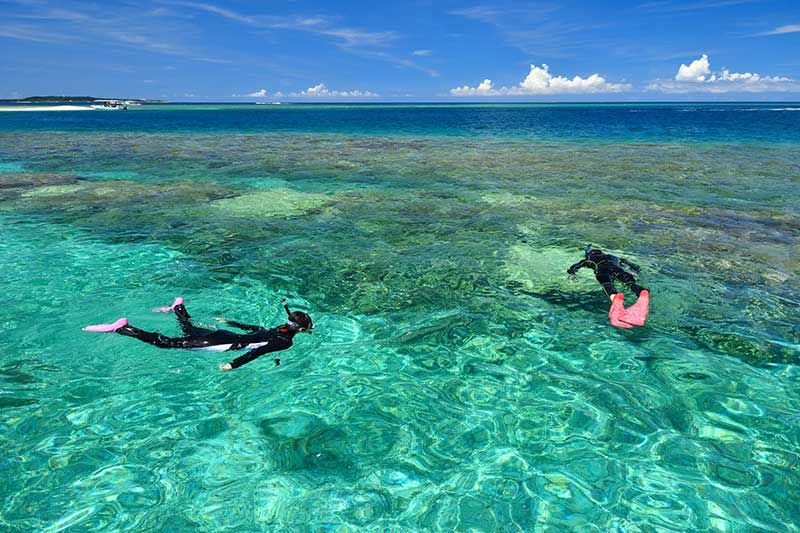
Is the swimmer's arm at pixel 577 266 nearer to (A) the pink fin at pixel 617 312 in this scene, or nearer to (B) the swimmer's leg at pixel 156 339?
(A) the pink fin at pixel 617 312

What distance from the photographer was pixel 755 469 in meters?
6.59

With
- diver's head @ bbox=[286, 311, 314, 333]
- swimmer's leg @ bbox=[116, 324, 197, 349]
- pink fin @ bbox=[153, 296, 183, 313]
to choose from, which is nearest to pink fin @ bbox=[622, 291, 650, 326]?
diver's head @ bbox=[286, 311, 314, 333]

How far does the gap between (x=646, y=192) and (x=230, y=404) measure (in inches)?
995

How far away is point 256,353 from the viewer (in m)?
8.65

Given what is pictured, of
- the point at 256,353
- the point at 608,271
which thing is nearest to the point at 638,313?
the point at 608,271

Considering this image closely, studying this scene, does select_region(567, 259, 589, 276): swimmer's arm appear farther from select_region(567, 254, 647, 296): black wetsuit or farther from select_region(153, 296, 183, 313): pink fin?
select_region(153, 296, 183, 313): pink fin

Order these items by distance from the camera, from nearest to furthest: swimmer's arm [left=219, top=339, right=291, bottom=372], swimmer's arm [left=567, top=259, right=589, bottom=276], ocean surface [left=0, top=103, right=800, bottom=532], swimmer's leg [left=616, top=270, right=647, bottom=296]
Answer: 1. ocean surface [left=0, top=103, right=800, bottom=532]
2. swimmer's arm [left=219, top=339, right=291, bottom=372]
3. swimmer's leg [left=616, top=270, right=647, bottom=296]
4. swimmer's arm [left=567, top=259, right=589, bottom=276]

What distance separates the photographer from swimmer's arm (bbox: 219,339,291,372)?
8.24m

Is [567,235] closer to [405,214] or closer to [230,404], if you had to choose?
[405,214]

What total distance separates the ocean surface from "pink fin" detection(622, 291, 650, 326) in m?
0.31

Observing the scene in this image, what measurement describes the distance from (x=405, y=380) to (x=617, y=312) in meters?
5.58

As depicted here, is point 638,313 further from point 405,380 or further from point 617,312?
point 405,380

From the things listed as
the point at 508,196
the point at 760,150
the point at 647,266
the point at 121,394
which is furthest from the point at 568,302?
the point at 760,150

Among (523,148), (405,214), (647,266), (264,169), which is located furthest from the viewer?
(523,148)
